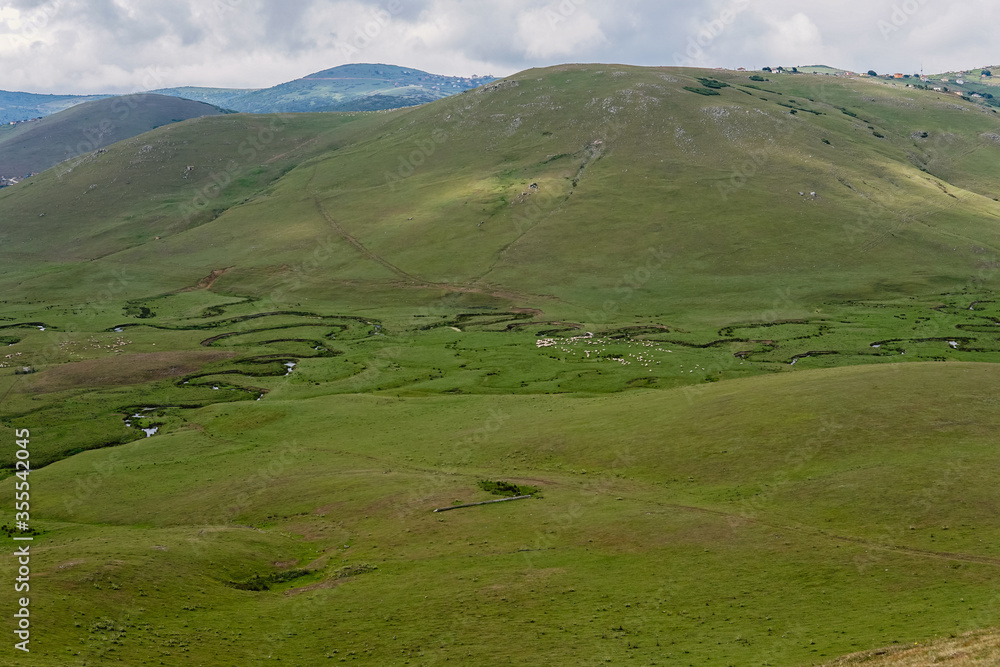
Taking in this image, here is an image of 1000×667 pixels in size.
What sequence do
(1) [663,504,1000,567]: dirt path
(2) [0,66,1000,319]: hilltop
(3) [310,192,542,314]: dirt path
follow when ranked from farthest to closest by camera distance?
(3) [310,192,542,314]: dirt path → (2) [0,66,1000,319]: hilltop → (1) [663,504,1000,567]: dirt path

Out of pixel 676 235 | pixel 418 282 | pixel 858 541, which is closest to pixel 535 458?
pixel 858 541

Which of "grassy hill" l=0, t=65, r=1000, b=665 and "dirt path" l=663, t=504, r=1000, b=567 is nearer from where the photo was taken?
"grassy hill" l=0, t=65, r=1000, b=665

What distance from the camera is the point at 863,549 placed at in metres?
44.5

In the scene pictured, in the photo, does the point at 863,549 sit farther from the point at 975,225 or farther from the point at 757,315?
the point at 975,225

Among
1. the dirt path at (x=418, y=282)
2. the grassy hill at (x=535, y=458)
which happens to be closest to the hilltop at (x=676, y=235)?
the dirt path at (x=418, y=282)

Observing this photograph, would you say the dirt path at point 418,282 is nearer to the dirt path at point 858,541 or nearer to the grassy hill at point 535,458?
the grassy hill at point 535,458

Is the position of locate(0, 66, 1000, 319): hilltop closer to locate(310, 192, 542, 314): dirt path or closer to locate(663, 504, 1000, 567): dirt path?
locate(310, 192, 542, 314): dirt path

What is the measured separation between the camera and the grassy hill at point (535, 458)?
39906mm

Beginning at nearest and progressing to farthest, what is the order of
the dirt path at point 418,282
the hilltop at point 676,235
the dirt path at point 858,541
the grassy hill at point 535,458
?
the grassy hill at point 535,458
the dirt path at point 858,541
the hilltop at point 676,235
the dirt path at point 418,282

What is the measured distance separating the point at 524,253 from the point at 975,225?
105 meters

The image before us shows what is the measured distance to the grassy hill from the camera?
1571 inches

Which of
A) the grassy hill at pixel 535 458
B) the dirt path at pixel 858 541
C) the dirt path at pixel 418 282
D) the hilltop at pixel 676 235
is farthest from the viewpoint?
the dirt path at pixel 418 282

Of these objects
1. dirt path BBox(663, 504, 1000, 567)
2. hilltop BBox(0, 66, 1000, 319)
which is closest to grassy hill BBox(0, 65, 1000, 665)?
dirt path BBox(663, 504, 1000, 567)

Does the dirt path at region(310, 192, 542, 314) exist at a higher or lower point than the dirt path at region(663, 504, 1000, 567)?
higher
